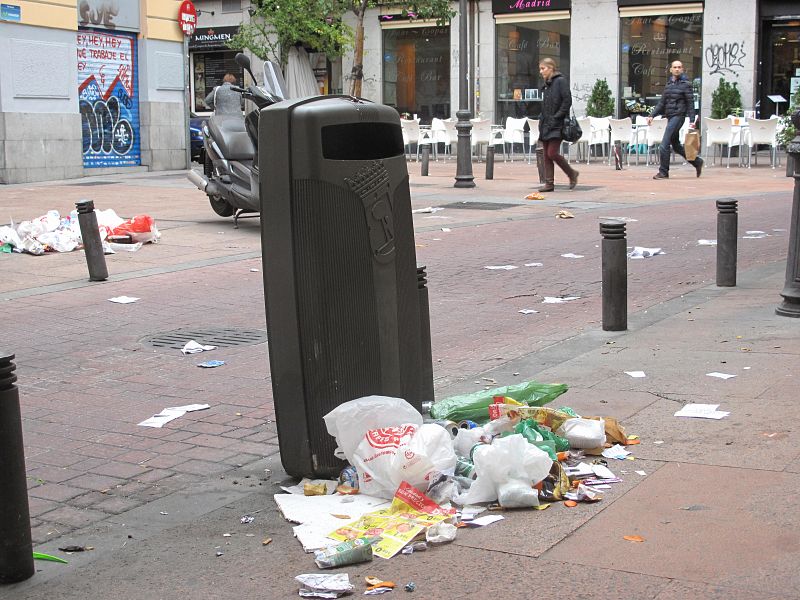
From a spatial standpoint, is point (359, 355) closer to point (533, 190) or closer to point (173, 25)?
point (533, 190)

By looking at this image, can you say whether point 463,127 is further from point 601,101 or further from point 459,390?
point 459,390

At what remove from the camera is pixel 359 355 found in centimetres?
482

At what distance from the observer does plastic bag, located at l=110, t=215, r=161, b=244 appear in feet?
42.1

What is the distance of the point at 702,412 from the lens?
18.4 feet

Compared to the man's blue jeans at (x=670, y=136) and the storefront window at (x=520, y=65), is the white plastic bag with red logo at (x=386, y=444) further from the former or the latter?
the storefront window at (x=520, y=65)

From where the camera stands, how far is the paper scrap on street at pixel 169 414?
5.86 meters

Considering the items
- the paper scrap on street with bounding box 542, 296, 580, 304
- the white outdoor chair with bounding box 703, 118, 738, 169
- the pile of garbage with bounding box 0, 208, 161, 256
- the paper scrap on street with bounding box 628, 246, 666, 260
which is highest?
the white outdoor chair with bounding box 703, 118, 738, 169

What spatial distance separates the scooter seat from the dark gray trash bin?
9170 mm

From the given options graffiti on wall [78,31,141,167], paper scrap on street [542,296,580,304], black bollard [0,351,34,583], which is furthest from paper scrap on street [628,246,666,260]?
graffiti on wall [78,31,141,167]

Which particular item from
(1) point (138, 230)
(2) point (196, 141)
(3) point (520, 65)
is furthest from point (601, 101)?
(1) point (138, 230)

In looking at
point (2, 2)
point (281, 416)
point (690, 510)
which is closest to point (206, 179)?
point (2, 2)

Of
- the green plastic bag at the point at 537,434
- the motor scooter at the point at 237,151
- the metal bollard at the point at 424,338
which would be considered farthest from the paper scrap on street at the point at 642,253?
→ the green plastic bag at the point at 537,434

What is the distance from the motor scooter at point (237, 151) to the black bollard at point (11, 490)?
9381 mm

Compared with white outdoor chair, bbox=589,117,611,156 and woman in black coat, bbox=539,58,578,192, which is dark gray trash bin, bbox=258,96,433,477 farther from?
white outdoor chair, bbox=589,117,611,156
